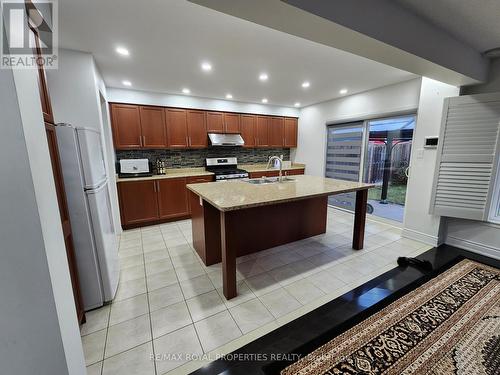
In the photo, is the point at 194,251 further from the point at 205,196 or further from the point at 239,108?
the point at 239,108

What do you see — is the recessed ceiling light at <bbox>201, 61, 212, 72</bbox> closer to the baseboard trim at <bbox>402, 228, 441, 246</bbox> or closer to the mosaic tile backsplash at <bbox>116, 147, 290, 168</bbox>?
the mosaic tile backsplash at <bbox>116, 147, 290, 168</bbox>

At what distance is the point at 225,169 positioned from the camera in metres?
4.72

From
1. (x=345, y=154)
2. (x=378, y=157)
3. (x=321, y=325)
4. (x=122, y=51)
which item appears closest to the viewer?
(x=321, y=325)

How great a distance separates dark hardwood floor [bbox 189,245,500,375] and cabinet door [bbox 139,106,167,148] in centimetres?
361

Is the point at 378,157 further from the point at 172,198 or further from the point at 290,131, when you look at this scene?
the point at 172,198

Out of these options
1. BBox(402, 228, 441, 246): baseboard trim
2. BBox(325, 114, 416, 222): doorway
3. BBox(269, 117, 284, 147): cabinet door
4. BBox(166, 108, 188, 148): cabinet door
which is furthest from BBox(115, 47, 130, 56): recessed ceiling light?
BBox(402, 228, 441, 246): baseboard trim

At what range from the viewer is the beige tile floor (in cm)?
143

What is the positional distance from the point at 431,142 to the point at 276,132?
314cm

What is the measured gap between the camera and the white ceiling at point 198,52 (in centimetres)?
169

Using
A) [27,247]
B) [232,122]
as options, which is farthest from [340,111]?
[27,247]

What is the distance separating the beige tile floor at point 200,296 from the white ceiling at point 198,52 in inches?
96.3

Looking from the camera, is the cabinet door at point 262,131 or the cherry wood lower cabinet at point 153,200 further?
the cabinet door at point 262,131

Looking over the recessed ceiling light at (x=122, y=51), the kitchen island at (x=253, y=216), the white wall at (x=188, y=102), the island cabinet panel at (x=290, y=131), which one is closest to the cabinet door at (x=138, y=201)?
the kitchen island at (x=253, y=216)

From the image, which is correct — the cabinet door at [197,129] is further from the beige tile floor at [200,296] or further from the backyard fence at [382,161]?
the backyard fence at [382,161]
